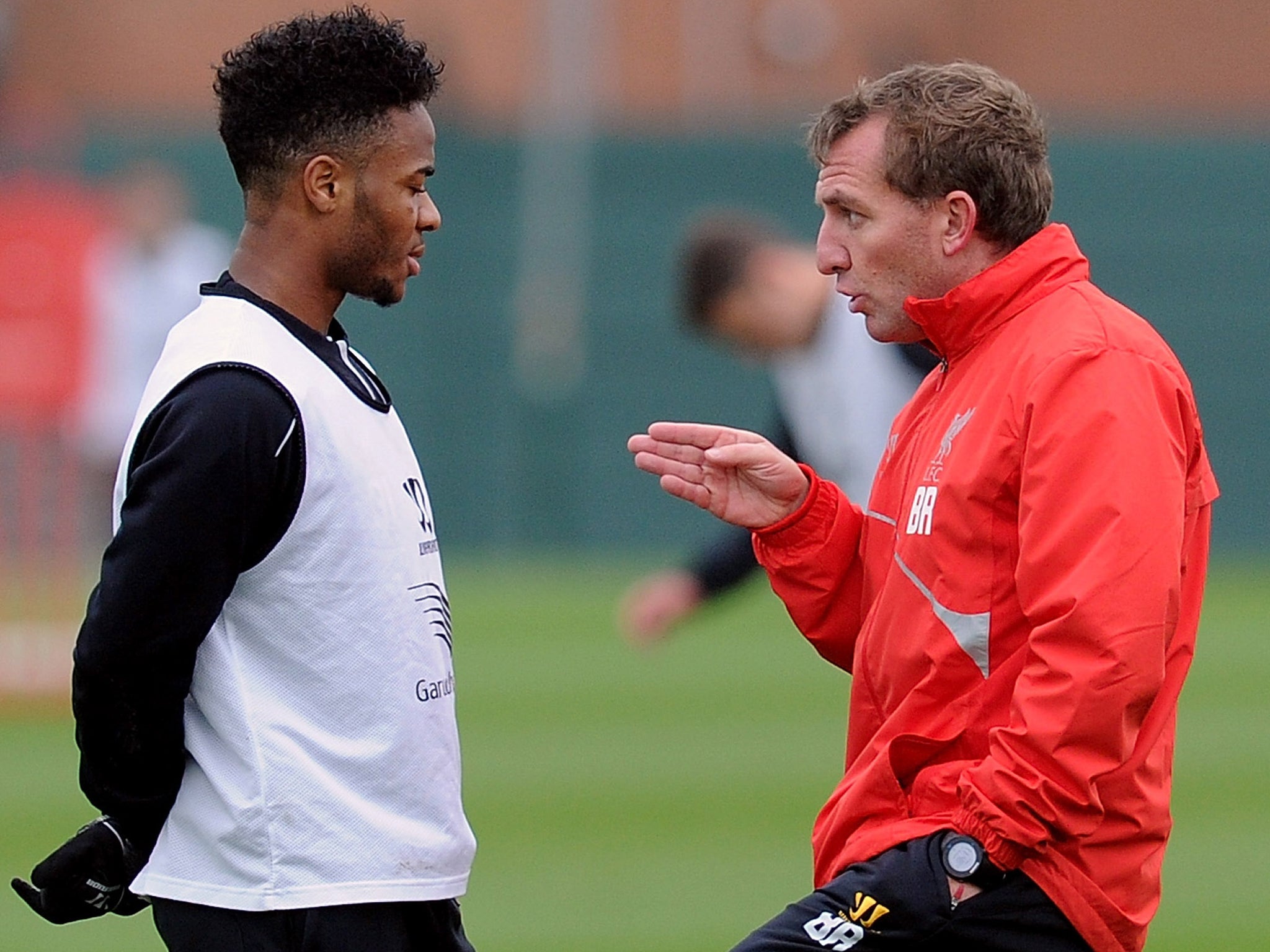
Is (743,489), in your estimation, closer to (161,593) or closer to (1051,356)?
(1051,356)

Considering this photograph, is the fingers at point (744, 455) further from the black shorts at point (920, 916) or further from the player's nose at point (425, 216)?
the black shorts at point (920, 916)

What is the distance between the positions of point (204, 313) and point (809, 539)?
1267 millimetres

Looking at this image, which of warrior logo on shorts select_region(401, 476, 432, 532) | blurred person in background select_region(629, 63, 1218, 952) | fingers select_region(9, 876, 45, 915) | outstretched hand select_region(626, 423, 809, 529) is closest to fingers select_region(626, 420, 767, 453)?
outstretched hand select_region(626, 423, 809, 529)

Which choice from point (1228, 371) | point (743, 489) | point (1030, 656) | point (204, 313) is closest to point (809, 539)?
point (743, 489)

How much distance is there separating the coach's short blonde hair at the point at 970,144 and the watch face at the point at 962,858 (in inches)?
43.3

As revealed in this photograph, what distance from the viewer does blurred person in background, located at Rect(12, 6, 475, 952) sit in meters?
3.70

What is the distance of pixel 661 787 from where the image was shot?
10.4m

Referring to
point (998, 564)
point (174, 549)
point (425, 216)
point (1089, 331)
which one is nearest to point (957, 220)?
point (1089, 331)

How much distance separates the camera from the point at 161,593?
367cm

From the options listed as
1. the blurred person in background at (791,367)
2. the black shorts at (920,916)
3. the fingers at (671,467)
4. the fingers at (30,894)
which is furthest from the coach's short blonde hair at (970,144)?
the blurred person in background at (791,367)

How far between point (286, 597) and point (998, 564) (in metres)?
1.23

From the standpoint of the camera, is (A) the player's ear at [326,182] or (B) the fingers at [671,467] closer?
(A) the player's ear at [326,182]

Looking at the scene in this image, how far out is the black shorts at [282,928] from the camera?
3.79 meters

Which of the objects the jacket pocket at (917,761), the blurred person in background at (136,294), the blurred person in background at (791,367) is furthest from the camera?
the blurred person in background at (136,294)
